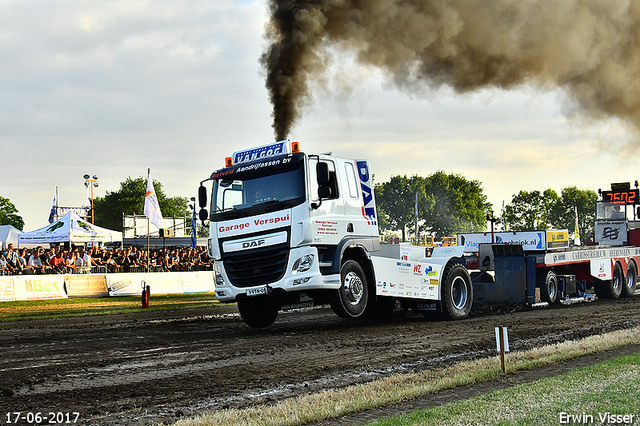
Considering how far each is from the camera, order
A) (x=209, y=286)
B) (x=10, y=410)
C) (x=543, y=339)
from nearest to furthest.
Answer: (x=10, y=410) < (x=543, y=339) < (x=209, y=286)

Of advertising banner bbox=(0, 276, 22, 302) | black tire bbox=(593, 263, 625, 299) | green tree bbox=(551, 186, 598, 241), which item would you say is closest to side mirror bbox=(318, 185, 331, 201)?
black tire bbox=(593, 263, 625, 299)

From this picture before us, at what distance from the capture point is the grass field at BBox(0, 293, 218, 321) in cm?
1828

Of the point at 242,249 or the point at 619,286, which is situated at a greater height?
the point at 242,249

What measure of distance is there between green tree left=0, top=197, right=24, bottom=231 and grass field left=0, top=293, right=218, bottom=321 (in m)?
100

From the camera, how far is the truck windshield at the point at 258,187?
11484 mm

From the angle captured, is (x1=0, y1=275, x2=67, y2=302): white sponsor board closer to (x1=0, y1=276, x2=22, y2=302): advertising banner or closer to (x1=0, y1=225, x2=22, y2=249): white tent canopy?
(x1=0, y1=276, x2=22, y2=302): advertising banner

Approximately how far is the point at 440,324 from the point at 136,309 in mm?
10514

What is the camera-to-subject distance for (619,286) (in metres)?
20.5

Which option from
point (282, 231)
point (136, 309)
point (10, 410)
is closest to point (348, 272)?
point (282, 231)

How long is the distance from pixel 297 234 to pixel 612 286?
43.1ft

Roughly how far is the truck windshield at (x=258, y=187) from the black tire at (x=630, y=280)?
13999 mm

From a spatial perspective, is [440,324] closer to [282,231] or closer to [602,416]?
[282,231]

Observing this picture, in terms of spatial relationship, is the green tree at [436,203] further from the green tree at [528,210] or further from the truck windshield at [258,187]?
the truck windshield at [258,187]

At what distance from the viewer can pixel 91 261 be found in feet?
91.4
